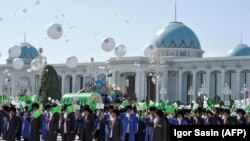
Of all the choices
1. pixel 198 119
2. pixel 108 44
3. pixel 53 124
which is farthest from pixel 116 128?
pixel 108 44

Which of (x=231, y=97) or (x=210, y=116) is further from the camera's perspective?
(x=231, y=97)

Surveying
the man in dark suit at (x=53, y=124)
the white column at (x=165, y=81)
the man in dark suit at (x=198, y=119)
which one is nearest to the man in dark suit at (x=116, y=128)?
the man in dark suit at (x=53, y=124)

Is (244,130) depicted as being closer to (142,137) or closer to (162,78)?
(142,137)

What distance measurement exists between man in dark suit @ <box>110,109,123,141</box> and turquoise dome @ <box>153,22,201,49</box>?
214 ft

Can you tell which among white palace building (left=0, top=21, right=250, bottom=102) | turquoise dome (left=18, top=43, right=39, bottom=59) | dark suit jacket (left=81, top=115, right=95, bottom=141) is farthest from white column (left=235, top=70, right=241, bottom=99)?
dark suit jacket (left=81, top=115, right=95, bottom=141)

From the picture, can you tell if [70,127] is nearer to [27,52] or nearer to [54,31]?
[54,31]

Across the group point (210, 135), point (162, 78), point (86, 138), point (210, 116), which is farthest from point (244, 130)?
point (162, 78)

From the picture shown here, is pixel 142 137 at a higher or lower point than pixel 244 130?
lower

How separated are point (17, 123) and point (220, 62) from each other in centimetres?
5599

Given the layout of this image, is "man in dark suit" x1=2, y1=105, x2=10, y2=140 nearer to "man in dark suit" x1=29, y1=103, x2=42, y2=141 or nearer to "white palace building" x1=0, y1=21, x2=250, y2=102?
"man in dark suit" x1=29, y1=103, x2=42, y2=141

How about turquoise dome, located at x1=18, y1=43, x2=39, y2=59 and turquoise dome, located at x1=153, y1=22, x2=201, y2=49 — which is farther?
turquoise dome, located at x1=18, y1=43, x2=39, y2=59

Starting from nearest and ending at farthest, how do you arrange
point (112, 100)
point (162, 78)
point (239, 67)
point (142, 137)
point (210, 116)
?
1. point (210, 116)
2. point (142, 137)
3. point (112, 100)
4. point (239, 67)
5. point (162, 78)

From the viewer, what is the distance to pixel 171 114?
64.0 feet

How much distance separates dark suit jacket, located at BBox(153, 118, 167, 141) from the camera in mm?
15984
